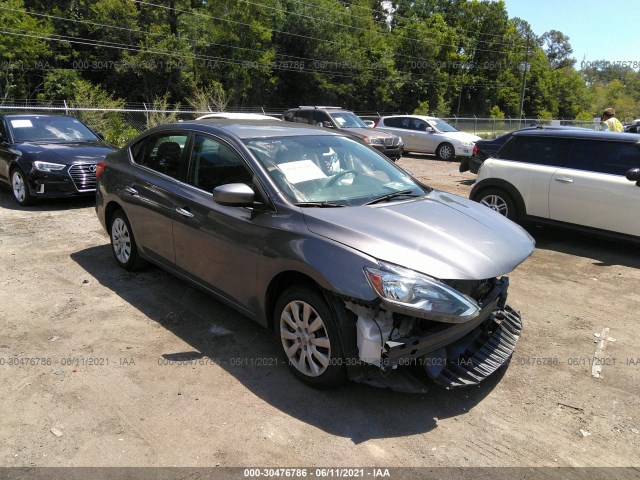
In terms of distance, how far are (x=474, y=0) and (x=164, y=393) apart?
80.8 metres

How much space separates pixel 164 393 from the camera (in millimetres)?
3508

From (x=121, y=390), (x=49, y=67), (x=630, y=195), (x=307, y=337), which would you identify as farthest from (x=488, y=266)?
(x=49, y=67)

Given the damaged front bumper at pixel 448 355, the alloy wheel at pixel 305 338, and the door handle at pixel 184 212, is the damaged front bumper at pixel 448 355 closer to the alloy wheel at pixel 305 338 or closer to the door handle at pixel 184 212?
the alloy wheel at pixel 305 338

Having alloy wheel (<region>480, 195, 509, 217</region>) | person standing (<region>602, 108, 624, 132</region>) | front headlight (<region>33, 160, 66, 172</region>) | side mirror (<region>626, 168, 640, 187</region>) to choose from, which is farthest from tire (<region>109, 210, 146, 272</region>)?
person standing (<region>602, 108, 624, 132</region>)

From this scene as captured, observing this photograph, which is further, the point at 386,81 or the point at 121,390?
the point at 386,81

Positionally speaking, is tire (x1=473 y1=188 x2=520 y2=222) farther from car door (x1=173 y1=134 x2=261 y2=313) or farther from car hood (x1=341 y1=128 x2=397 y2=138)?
car hood (x1=341 y1=128 x2=397 y2=138)

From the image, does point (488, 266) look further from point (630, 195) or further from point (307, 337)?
point (630, 195)

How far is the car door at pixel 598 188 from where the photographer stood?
6527 mm

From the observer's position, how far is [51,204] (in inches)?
362

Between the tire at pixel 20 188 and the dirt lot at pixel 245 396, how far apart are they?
3.78m

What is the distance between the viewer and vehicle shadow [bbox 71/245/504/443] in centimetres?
321

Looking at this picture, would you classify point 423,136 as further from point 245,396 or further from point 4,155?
point 245,396

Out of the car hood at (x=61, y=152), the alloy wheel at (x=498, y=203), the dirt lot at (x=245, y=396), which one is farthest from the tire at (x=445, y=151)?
the dirt lot at (x=245, y=396)

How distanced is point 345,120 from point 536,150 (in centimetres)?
974
